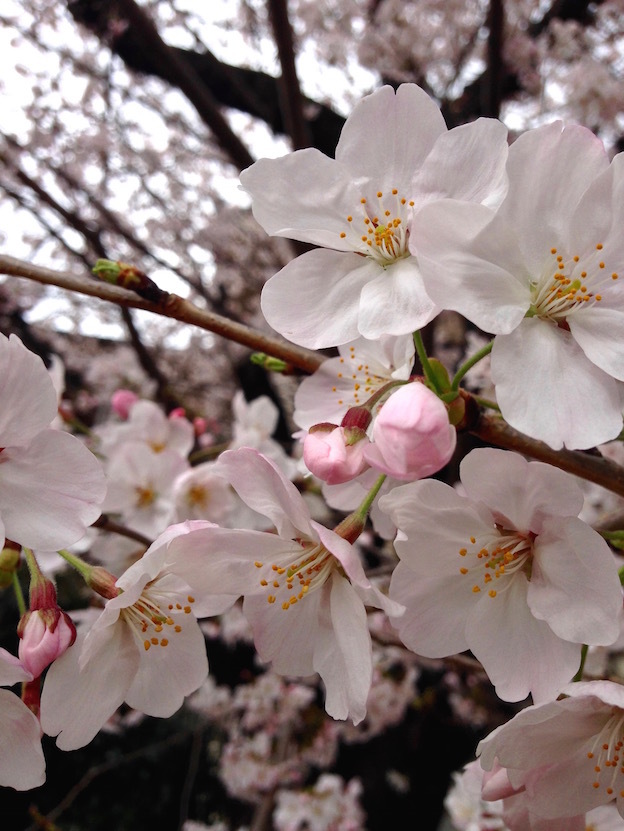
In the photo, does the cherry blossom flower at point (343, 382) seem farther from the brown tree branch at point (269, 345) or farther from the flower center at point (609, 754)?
the flower center at point (609, 754)

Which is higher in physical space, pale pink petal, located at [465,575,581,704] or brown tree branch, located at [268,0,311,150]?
brown tree branch, located at [268,0,311,150]

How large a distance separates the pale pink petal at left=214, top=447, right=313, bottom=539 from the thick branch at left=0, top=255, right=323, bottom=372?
29cm

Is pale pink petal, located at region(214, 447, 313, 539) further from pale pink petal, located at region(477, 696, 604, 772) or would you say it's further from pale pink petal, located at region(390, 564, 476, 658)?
pale pink petal, located at region(477, 696, 604, 772)

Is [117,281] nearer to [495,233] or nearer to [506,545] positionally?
[495,233]

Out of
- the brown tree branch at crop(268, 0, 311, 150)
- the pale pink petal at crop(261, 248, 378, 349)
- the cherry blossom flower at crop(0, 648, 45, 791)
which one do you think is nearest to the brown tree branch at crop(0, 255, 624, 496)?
the pale pink petal at crop(261, 248, 378, 349)

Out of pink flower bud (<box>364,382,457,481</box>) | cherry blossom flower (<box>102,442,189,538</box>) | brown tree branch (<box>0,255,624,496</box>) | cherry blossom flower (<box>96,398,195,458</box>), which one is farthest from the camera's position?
cherry blossom flower (<box>96,398,195,458</box>)

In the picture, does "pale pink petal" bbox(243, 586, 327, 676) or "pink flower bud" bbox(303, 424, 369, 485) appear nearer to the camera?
"pink flower bud" bbox(303, 424, 369, 485)

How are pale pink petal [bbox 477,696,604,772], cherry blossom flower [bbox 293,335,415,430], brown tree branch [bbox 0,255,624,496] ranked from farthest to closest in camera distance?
cherry blossom flower [bbox 293,335,415,430]
brown tree branch [bbox 0,255,624,496]
pale pink petal [bbox 477,696,604,772]

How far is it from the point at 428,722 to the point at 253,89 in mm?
4696

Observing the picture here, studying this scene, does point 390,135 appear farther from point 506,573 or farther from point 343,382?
point 506,573

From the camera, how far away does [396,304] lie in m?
0.72

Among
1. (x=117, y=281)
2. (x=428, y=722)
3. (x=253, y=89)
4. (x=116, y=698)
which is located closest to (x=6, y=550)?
(x=116, y=698)

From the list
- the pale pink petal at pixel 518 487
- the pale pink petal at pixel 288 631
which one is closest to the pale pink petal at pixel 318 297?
the pale pink petal at pixel 518 487

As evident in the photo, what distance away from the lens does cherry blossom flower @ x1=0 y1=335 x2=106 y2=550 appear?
0.71 meters
